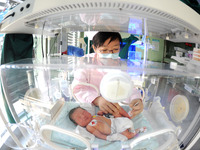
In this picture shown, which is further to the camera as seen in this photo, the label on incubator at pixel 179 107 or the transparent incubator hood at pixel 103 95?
the label on incubator at pixel 179 107

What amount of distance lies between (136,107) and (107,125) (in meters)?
0.16

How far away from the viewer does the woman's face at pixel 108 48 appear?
70 cm

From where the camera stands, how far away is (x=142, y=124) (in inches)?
27.3

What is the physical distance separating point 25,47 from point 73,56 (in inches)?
15.2

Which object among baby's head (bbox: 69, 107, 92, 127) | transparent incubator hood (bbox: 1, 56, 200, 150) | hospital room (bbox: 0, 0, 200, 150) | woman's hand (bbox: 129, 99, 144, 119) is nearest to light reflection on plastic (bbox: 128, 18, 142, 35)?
hospital room (bbox: 0, 0, 200, 150)

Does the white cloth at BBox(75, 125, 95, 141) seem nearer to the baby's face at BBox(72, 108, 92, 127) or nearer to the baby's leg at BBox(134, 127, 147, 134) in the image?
the baby's face at BBox(72, 108, 92, 127)

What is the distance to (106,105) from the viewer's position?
2.18 ft

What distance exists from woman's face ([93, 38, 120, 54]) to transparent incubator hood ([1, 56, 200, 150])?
0.13 feet

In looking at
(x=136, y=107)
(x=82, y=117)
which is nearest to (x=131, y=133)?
(x=136, y=107)

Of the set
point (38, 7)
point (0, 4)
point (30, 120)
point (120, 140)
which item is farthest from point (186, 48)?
point (0, 4)

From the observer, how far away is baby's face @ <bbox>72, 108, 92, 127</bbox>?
2.26ft

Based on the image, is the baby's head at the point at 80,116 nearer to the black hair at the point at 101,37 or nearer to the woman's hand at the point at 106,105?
the woman's hand at the point at 106,105

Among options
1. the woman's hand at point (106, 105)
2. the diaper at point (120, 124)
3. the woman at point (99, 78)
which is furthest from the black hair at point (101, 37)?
the diaper at point (120, 124)

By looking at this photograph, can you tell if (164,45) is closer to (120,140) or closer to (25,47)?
(120,140)
